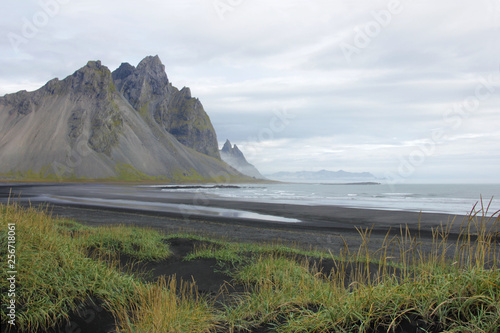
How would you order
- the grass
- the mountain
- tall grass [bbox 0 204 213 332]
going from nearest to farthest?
the grass < tall grass [bbox 0 204 213 332] < the mountain

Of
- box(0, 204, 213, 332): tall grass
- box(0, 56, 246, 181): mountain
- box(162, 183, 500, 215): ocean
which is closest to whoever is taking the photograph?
box(0, 204, 213, 332): tall grass

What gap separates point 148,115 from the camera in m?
188

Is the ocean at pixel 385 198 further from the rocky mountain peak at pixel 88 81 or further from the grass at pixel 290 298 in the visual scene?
the rocky mountain peak at pixel 88 81

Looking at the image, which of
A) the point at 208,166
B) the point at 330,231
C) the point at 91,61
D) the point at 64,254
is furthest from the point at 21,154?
the point at 64,254

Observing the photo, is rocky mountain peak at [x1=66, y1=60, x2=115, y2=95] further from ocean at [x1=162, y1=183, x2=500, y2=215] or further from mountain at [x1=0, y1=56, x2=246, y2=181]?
ocean at [x1=162, y1=183, x2=500, y2=215]

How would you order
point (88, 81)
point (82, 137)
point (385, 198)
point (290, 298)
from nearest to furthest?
1. point (290, 298)
2. point (385, 198)
3. point (82, 137)
4. point (88, 81)

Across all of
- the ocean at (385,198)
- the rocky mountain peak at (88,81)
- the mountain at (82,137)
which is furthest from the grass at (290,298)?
the rocky mountain peak at (88,81)

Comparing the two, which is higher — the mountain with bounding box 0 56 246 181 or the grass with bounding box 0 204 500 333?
the mountain with bounding box 0 56 246 181

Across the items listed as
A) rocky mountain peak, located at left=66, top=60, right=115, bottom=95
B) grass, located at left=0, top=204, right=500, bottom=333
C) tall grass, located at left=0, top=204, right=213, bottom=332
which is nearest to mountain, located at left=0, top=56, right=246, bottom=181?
rocky mountain peak, located at left=66, top=60, right=115, bottom=95

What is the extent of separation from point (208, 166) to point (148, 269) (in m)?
187

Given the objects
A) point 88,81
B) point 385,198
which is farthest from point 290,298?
point 88,81

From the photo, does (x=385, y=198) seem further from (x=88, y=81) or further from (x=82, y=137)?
(x=88, y=81)

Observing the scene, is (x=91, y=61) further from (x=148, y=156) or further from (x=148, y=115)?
(x=148, y=156)

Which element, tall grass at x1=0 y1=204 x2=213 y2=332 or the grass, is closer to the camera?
the grass
